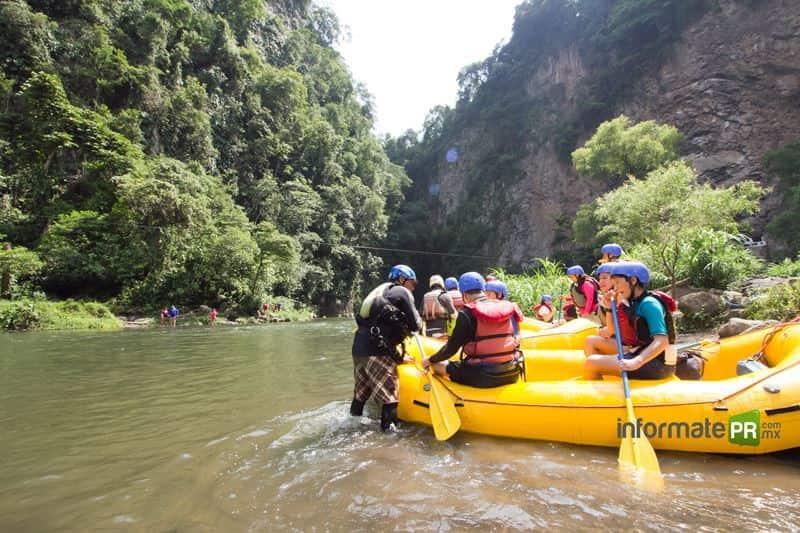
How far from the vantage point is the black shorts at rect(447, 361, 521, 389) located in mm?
3506

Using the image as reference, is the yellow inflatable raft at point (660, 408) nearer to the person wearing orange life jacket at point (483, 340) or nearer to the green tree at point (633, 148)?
the person wearing orange life jacket at point (483, 340)

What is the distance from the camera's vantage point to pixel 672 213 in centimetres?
→ 1088

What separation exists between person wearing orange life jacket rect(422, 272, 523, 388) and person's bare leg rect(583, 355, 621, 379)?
0.61 metres

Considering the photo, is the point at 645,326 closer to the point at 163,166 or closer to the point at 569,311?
the point at 569,311

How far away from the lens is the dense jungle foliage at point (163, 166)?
63.6ft

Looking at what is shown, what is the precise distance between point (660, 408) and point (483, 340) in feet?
Answer: 4.27

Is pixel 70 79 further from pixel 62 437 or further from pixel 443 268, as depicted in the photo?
pixel 443 268

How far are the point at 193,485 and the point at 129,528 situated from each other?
0.51m

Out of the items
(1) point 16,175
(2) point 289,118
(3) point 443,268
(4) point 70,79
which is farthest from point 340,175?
(1) point 16,175

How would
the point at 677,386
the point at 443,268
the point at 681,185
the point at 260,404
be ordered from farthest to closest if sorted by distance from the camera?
the point at 443,268, the point at 681,185, the point at 260,404, the point at 677,386

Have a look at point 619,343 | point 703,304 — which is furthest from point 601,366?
point 703,304

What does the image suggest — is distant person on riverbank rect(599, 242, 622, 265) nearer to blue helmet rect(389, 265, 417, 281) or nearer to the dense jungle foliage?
blue helmet rect(389, 265, 417, 281)

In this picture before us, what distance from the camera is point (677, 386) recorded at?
10.1ft

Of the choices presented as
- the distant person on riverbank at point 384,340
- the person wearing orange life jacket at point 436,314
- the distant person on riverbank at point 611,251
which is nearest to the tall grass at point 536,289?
the distant person on riverbank at point 611,251
